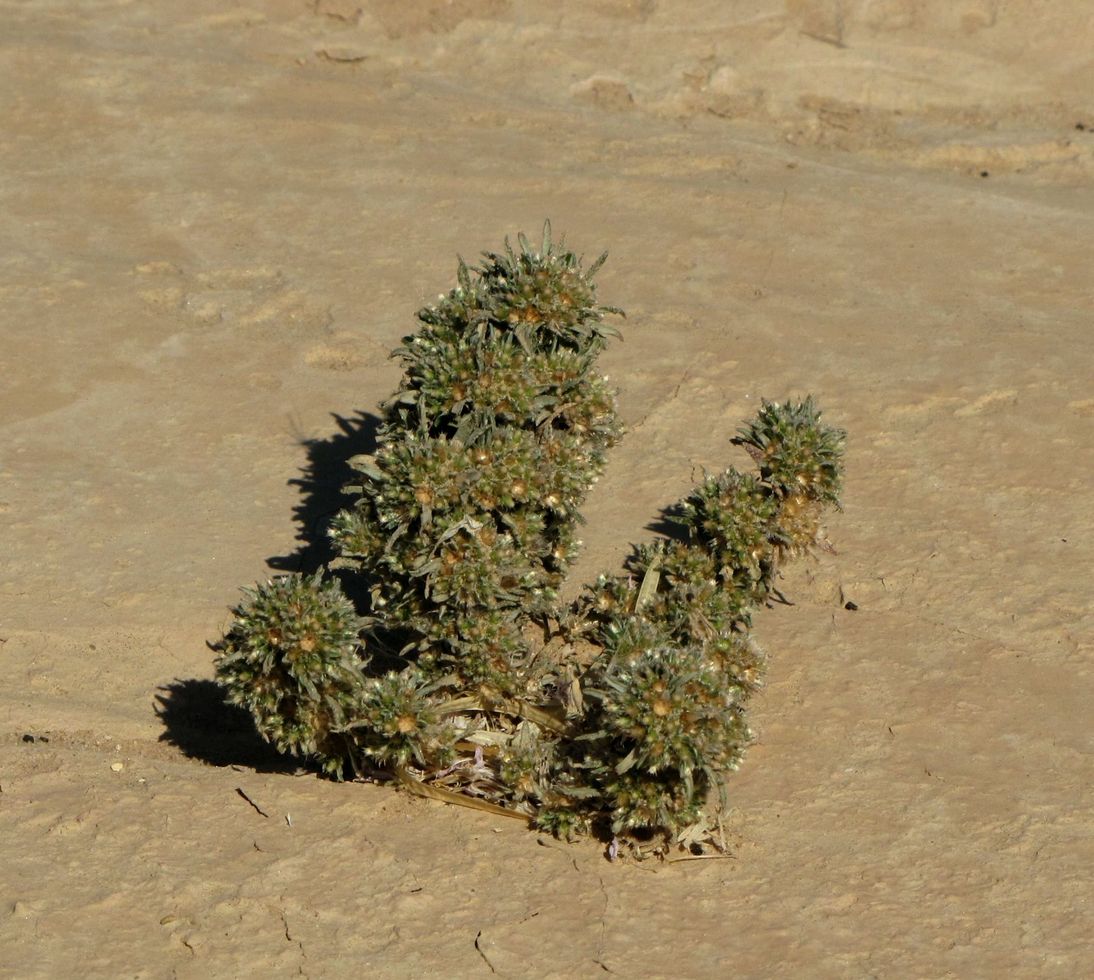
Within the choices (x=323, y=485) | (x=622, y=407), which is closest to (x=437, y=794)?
(x=323, y=485)

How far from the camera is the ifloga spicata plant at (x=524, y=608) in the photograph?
3.83 m

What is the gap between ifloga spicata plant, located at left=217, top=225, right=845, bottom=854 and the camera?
12.6 ft

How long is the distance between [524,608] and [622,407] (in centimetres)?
184

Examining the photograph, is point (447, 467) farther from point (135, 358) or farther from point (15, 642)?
point (135, 358)

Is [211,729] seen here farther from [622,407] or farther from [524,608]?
[622,407]

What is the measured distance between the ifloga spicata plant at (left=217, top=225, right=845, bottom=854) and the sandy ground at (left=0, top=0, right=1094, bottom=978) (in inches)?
7.1

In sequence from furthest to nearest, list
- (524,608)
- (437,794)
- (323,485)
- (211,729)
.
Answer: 1. (323,485)
2. (211,729)
3. (524,608)
4. (437,794)

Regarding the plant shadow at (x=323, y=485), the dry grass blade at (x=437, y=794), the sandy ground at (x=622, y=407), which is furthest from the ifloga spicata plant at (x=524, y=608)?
the plant shadow at (x=323, y=485)

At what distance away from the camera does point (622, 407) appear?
6.00m

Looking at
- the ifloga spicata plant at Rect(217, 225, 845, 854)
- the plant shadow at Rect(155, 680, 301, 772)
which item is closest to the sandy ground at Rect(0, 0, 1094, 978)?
the plant shadow at Rect(155, 680, 301, 772)

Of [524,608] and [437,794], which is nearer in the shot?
[437,794]

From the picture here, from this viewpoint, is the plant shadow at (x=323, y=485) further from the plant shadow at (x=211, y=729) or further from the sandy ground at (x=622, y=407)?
the plant shadow at (x=211, y=729)

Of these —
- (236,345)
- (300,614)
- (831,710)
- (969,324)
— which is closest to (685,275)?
(969,324)

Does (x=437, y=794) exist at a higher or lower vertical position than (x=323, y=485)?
lower
